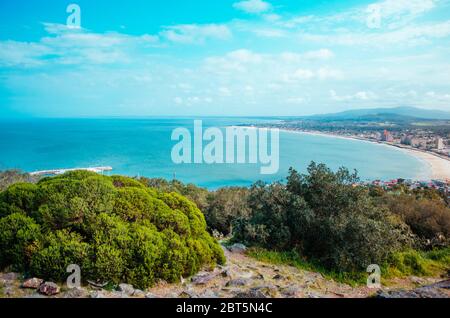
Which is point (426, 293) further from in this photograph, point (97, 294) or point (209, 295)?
point (97, 294)

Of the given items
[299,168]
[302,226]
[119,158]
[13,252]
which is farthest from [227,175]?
[13,252]

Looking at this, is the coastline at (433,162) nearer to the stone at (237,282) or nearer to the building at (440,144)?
the building at (440,144)

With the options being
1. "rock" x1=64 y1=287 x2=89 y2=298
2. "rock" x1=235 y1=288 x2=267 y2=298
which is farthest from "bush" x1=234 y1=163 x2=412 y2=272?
"rock" x1=64 y1=287 x2=89 y2=298

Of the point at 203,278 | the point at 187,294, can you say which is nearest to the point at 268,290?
the point at 203,278

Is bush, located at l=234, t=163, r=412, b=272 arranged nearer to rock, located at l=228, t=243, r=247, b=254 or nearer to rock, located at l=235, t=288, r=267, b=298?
rock, located at l=228, t=243, r=247, b=254

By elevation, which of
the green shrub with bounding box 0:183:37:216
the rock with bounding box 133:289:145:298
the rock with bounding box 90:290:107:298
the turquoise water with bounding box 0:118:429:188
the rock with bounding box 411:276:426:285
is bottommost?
the turquoise water with bounding box 0:118:429:188

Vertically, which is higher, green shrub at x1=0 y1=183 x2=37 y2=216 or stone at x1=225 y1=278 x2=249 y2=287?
green shrub at x1=0 y1=183 x2=37 y2=216
